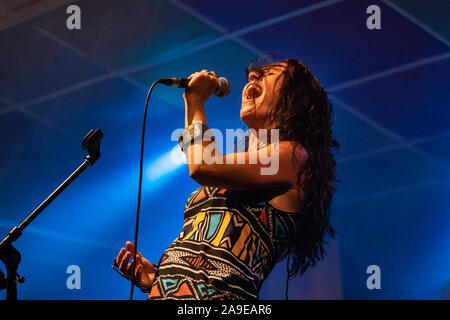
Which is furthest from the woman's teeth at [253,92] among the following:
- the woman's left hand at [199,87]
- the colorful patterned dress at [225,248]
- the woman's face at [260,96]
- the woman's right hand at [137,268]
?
the woman's right hand at [137,268]

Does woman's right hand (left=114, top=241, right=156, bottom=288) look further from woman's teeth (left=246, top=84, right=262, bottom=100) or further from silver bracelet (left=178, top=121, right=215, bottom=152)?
woman's teeth (left=246, top=84, right=262, bottom=100)

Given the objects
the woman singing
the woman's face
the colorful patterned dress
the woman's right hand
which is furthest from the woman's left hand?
the woman's right hand

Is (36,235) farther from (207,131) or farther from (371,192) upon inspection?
(207,131)

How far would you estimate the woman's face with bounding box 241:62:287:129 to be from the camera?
61.1 inches

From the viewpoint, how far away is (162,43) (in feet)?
10.0

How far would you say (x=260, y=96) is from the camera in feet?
5.17

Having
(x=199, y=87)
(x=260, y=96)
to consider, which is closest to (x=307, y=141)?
(x=260, y=96)

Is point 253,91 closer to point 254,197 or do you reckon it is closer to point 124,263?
point 254,197

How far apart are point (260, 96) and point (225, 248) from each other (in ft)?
1.39

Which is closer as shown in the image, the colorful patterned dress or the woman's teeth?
the colorful patterned dress

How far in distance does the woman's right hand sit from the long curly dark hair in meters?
0.37

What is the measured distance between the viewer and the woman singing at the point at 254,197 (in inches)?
53.1

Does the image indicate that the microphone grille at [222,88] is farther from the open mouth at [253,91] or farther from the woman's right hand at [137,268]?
the woman's right hand at [137,268]

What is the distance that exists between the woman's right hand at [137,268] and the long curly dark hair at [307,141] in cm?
37
